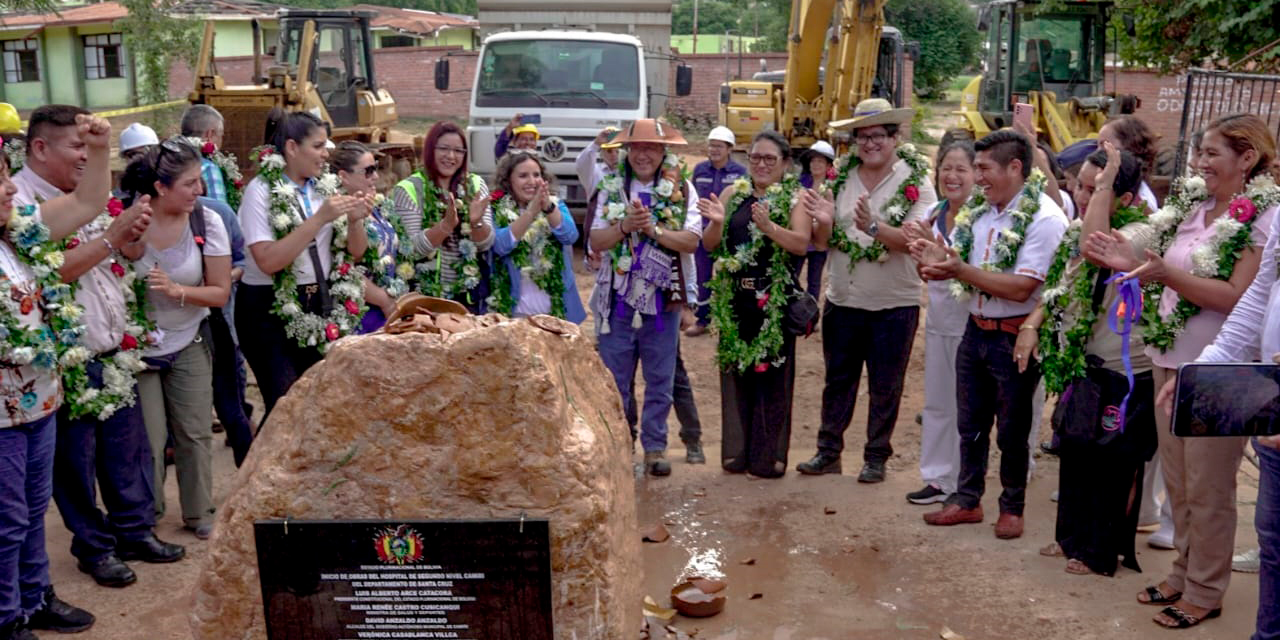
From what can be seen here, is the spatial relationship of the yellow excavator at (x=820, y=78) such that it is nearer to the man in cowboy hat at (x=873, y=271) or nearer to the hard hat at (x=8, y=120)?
the man in cowboy hat at (x=873, y=271)

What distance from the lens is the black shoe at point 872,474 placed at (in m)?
6.85

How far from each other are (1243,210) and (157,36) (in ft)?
83.2

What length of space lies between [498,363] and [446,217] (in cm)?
319

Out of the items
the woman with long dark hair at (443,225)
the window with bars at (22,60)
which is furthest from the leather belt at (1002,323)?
the window with bars at (22,60)

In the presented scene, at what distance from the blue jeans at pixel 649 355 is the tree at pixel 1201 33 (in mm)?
7362

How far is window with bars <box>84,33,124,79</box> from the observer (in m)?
35.8

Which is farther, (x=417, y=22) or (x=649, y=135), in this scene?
(x=417, y=22)

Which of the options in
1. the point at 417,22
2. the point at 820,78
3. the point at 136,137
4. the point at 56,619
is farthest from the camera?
the point at 417,22

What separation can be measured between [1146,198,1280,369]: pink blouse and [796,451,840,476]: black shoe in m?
2.39

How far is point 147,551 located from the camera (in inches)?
223

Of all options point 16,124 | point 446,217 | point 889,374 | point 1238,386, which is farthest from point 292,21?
point 1238,386

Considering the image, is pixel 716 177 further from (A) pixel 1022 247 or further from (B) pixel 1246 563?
(B) pixel 1246 563

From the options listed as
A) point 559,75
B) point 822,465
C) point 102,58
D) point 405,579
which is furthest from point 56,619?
point 102,58

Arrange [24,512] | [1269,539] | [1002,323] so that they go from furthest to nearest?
[1002,323], [24,512], [1269,539]
